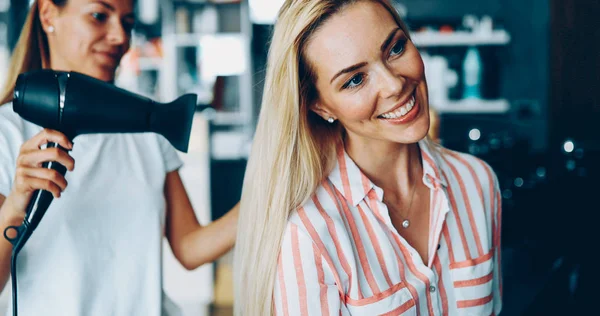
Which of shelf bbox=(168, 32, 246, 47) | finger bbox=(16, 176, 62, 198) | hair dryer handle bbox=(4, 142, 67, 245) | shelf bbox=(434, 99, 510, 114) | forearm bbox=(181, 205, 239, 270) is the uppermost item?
shelf bbox=(168, 32, 246, 47)

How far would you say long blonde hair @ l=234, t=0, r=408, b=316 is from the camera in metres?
1.17

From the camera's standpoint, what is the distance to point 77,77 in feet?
3.47

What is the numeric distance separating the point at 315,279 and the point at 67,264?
494 mm

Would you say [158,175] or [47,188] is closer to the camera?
[47,188]

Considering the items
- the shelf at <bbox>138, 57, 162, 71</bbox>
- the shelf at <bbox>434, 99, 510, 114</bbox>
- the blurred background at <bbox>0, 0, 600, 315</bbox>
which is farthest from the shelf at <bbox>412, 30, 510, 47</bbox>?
the shelf at <bbox>138, 57, 162, 71</bbox>

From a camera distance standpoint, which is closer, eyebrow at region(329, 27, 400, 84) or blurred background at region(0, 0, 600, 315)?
eyebrow at region(329, 27, 400, 84)

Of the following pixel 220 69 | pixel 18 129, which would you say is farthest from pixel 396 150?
pixel 220 69

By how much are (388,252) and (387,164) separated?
0.74 feet

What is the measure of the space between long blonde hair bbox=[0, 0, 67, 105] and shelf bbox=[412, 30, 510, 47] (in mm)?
2808

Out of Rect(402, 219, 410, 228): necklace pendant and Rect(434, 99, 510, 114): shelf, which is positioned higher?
Rect(434, 99, 510, 114): shelf

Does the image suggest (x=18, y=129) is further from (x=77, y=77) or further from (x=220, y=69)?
(x=220, y=69)

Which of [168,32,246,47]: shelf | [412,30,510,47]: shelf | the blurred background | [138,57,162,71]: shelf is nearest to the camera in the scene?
the blurred background

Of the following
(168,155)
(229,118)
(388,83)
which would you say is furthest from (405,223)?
(229,118)

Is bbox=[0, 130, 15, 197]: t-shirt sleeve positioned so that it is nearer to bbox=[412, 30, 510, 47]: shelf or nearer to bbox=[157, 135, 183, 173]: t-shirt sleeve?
bbox=[157, 135, 183, 173]: t-shirt sleeve
